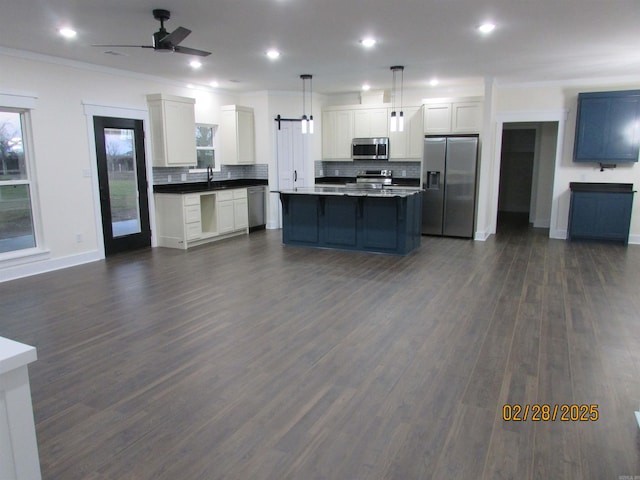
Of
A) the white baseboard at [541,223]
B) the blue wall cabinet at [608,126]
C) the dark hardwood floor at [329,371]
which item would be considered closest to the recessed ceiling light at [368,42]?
the dark hardwood floor at [329,371]

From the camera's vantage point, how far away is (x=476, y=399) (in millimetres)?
2672

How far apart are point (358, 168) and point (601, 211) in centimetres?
459

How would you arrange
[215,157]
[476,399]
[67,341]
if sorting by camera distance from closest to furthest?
1. [476,399]
2. [67,341]
3. [215,157]

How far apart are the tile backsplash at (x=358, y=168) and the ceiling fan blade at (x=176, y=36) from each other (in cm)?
578

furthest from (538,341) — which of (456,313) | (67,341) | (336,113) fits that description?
(336,113)

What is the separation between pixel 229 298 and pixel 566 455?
10.8 feet

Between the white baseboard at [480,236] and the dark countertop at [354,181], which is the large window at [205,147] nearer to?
the dark countertop at [354,181]

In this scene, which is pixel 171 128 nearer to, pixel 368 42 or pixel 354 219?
pixel 354 219

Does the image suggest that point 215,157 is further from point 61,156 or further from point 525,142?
point 525,142

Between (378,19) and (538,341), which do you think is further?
(378,19)

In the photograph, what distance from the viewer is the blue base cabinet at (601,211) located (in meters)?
7.21

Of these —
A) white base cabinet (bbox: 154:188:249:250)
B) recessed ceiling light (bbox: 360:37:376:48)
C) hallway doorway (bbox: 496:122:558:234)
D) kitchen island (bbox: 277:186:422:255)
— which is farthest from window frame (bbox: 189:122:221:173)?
hallway doorway (bbox: 496:122:558:234)
